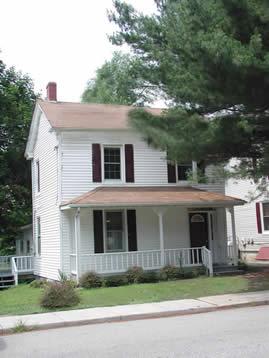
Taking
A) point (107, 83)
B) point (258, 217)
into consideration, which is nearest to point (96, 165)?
point (258, 217)

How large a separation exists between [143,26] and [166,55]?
209 centimetres

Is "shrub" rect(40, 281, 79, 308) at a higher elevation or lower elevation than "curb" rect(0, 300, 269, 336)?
higher

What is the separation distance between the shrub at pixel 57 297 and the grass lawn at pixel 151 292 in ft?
0.75

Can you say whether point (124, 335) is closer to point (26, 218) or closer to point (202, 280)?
point (202, 280)

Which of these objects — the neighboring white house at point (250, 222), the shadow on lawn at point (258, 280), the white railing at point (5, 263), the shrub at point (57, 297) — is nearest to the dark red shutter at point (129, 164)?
the shadow on lawn at point (258, 280)

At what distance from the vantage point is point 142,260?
22391mm

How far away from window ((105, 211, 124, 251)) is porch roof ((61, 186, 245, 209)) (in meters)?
1.05

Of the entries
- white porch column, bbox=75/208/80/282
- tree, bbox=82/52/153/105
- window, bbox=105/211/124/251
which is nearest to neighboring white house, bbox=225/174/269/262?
window, bbox=105/211/124/251

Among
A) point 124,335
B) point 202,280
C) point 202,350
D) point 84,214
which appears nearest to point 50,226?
point 84,214

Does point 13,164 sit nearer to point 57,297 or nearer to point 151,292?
point 151,292

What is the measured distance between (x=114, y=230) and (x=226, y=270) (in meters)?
5.01

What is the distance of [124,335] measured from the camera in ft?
34.9

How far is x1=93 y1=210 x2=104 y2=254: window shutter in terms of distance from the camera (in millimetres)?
22609

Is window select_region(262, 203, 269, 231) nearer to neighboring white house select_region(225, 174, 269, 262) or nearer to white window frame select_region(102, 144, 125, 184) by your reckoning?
neighboring white house select_region(225, 174, 269, 262)
